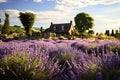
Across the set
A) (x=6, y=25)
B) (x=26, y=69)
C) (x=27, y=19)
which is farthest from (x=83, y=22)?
(x=26, y=69)

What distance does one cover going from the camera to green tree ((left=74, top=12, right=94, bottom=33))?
80.6 meters

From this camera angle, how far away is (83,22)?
8219cm

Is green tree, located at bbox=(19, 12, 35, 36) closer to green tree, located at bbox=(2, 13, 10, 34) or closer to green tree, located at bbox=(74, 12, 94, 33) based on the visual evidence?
green tree, located at bbox=(2, 13, 10, 34)

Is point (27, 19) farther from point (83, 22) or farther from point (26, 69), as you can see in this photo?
point (26, 69)

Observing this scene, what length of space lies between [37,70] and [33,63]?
0.65 ft

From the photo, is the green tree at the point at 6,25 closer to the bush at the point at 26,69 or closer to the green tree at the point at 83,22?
the green tree at the point at 83,22

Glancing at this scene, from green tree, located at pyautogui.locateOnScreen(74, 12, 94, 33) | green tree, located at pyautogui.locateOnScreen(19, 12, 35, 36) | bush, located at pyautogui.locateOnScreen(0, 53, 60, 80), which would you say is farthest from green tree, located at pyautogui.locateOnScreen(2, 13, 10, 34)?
bush, located at pyautogui.locateOnScreen(0, 53, 60, 80)

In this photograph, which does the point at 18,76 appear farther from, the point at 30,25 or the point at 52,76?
the point at 30,25

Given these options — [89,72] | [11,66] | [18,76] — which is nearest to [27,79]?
[18,76]

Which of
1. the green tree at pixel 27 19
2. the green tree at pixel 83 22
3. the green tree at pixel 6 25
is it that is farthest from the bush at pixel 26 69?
the green tree at pixel 83 22

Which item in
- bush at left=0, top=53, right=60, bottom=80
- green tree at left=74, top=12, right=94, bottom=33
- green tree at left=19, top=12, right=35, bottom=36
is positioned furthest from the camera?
green tree at left=74, top=12, right=94, bottom=33

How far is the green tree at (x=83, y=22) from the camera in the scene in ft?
264

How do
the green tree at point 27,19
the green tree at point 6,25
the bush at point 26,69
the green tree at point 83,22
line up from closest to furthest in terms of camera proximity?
the bush at point 26,69 → the green tree at point 27,19 → the green tree at point 6,25 → the green tree at point 83,22

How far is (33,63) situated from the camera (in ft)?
13.4
